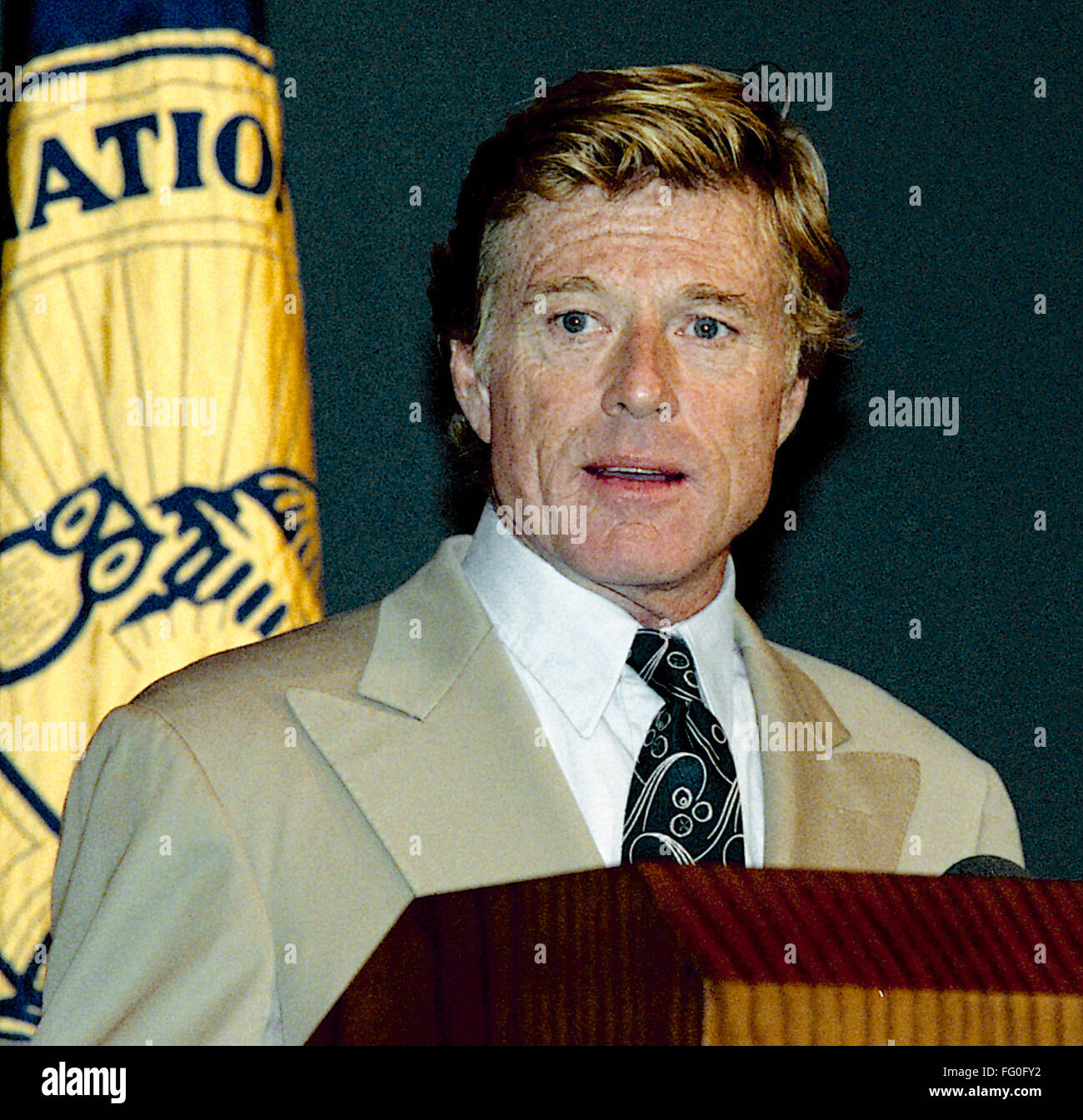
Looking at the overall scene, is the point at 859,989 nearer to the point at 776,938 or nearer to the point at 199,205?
the point at 776,938

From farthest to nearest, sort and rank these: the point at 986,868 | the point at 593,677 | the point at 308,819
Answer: the point at 593,677 → the point at 308,819 → the point at 986,868

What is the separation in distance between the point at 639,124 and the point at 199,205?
698 mm

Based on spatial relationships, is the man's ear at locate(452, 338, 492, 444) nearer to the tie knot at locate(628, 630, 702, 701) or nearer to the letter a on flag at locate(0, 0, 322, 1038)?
the tie knot at locate(628, 630, 702, 701)

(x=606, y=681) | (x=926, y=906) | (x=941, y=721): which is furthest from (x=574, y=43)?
(x=926, y=906)

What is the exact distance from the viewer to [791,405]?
1.86 metres

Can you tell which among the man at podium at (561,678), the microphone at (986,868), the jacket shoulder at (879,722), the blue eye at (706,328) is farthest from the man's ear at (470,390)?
the microphone at (986,868)

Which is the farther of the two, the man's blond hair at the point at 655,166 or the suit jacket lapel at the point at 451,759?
the man's blond hair at the point at 655,166

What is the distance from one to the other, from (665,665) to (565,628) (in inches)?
3.3

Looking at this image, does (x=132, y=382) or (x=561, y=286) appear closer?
(x=561, y=286)

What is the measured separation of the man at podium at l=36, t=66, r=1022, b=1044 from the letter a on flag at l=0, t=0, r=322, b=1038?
0.43 meters

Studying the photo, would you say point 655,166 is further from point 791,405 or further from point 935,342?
point 935,342

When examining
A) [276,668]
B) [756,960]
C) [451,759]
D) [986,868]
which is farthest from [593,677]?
[756,960]

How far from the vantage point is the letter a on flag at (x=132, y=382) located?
7.04 feet

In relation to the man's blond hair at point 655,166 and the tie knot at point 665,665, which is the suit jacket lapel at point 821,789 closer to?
the tie knot at point 665,665
